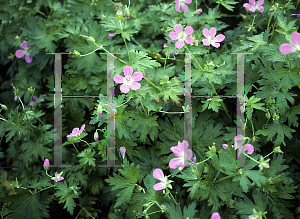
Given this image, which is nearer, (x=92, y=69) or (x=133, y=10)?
(x=92, y=69)

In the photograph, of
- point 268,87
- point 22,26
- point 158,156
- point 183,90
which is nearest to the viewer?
point 268,87

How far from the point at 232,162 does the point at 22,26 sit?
2515 mm

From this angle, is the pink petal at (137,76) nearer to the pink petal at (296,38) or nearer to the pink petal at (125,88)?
the pink petal at (125,88)

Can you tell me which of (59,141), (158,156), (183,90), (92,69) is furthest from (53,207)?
(183,90)

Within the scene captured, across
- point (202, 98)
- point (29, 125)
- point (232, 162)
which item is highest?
point (202, 98)

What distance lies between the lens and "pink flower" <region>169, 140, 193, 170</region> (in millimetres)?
1406

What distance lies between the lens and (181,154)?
1444 mm

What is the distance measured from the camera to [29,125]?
205 cm

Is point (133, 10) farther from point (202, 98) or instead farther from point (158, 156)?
point (158, 156)

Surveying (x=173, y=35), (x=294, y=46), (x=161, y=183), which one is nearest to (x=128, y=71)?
(x=173, y=35)

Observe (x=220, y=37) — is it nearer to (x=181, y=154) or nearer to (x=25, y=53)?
(x=181, y=154)

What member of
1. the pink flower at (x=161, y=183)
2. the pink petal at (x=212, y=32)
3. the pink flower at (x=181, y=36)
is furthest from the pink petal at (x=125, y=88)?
the pink petal at (x=212, y=32)

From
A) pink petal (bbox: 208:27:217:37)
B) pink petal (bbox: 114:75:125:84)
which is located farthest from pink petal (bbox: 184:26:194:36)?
pink petal (bbox: 114:75:125:84)

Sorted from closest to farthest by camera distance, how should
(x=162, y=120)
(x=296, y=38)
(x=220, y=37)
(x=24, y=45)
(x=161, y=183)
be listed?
1. (x=296, y=38)
2. (x=161, y=183)
3. (x=220, y=37)
4. (x=162, y=120)
5. (x=24, y=45)
